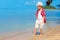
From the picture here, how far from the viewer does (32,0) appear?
33.2 m

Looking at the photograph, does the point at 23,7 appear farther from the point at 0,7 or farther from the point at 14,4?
the point at 0,7

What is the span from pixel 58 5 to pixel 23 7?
7542 mm

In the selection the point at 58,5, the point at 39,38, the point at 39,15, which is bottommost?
the point at 39,38

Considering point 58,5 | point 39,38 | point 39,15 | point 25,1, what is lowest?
point 39,38

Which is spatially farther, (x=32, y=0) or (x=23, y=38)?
(x=32, y=0)

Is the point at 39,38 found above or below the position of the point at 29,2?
below

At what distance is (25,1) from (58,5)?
20.7ft

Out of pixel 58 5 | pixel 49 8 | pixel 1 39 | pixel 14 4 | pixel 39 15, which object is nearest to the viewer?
pixel 1 39

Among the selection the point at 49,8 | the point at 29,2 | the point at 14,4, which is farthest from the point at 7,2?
the point at 49,8

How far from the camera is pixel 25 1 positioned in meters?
34.2

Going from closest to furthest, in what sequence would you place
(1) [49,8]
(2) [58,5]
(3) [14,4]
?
(2) [58,5] < (1) [49,8] < (3) [14,4]

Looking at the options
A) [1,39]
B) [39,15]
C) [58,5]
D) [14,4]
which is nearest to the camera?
[1,39]

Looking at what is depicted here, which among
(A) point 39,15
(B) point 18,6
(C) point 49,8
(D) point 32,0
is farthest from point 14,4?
(A) point 39,15

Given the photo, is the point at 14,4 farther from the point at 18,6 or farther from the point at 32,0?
the point at 32,0
